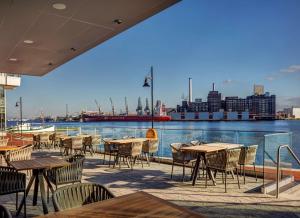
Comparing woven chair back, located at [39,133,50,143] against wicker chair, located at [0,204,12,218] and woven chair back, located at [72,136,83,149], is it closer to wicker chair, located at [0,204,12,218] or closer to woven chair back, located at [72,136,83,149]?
woven chair back, located at [72,136,83,149]

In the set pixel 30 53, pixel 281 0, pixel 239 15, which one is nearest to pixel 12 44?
pixel 30 53

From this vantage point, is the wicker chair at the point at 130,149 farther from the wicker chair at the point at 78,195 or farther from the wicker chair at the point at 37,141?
the wicker chair at the point at 37,141

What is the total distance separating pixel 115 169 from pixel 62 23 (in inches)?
176

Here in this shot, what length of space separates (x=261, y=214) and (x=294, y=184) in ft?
8.47

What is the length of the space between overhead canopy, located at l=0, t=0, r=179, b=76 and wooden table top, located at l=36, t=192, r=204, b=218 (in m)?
2.85

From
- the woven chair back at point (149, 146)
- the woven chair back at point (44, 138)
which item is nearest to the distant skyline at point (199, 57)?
the woven chair back at point (44, 138)

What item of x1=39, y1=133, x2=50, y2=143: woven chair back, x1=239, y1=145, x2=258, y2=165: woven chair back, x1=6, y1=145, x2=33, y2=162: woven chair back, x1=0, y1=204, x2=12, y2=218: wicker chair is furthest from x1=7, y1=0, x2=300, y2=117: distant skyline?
x1=0, y1=204, x2=12, y2=218: wicker chair

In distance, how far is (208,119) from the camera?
103500 mm

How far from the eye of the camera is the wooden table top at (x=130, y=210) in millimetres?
2219

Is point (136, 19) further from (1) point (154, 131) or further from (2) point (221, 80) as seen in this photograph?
(2) point (221, 80)

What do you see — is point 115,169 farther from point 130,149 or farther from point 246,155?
point 246,155

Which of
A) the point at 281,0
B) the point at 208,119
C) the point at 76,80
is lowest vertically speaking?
the point at 208,119

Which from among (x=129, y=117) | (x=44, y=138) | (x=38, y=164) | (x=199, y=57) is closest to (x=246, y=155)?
(x=38, y=164)

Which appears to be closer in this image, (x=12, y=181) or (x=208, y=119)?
(x=12, y=181)
